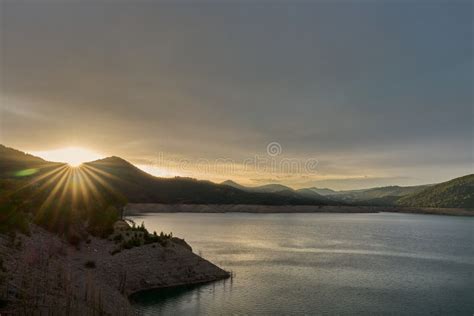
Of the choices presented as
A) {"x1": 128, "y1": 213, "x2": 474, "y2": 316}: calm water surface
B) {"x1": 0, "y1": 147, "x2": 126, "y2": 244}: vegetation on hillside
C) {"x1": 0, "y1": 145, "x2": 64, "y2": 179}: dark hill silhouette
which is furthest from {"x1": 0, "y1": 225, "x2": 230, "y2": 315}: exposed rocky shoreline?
{"x1": 0, "y1": 145, "x2": 64, "y2": 179}: dark hill silhouette

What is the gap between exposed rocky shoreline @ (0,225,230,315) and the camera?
1003 inches

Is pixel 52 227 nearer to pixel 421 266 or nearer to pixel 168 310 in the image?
pixel 168 310

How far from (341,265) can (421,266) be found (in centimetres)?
1439

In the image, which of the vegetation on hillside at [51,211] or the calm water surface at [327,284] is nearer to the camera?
the vegetation on hillside at [51,211]

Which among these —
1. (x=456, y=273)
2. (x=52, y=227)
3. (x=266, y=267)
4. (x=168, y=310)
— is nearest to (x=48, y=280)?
(x=168, y=310)

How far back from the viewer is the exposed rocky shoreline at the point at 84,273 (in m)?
25.5

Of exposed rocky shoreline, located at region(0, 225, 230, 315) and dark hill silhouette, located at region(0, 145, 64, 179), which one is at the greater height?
dark hill silhouette, located at region(0, 145, 64, 179)

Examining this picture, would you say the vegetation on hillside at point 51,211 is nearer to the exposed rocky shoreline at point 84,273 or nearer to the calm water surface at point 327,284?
the exposed rocky shoreline at point 84,273

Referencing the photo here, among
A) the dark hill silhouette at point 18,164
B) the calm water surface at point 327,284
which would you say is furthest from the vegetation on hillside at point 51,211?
the dark hill silhouette at point 18,164

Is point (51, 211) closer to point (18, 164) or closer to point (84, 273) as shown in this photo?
point (84, 273)

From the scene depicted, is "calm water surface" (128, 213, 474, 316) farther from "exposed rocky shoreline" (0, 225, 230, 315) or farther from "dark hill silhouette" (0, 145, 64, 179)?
"dark hill silhouette" (0, 145, 64, 179)

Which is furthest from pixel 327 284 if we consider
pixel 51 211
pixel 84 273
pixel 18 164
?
pixel 18 164

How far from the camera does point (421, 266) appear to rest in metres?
68.3

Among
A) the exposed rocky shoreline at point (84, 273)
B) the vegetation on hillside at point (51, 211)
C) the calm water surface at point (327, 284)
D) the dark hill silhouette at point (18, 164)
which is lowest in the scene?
the calm water surface at point (327, 284)
